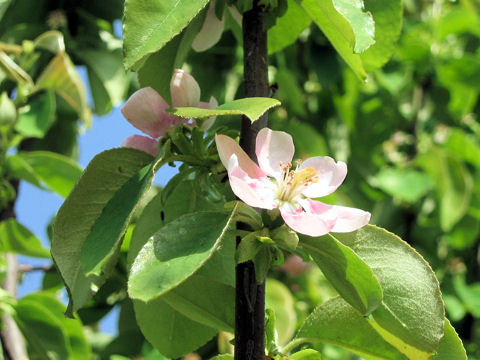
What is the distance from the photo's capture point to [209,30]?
75cm

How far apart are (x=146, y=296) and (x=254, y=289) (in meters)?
0.14

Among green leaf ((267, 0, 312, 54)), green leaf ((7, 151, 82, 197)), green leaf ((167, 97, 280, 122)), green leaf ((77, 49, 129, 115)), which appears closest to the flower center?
green leaf ((167, 97, 280, 122))

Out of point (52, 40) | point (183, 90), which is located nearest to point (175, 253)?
point (183, 90)

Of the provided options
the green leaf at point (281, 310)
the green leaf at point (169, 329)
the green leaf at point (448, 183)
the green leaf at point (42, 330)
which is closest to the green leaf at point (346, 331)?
A: the green leaf at point (169, 329)

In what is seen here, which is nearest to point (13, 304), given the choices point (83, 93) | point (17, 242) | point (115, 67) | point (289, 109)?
point (17, 242)

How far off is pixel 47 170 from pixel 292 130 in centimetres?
84

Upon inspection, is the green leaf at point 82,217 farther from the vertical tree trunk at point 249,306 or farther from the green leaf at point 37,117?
the green leaf at point 37,117

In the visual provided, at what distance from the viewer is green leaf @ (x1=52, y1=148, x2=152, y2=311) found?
0.59 m

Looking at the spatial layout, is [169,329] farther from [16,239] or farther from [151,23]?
[16,239]

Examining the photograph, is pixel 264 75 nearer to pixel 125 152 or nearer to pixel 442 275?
pixel 125 152

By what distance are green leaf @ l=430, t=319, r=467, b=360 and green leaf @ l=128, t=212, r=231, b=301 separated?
0.72ft

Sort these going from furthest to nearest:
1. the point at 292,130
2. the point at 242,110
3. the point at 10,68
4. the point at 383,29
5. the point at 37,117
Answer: the point at 292,130 → the point at 37,117 → the point at 10,68 → the point at 383,29 → the point at 242,110

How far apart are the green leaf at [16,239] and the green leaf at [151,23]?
2.38 ft

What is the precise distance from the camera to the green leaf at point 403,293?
57cm
